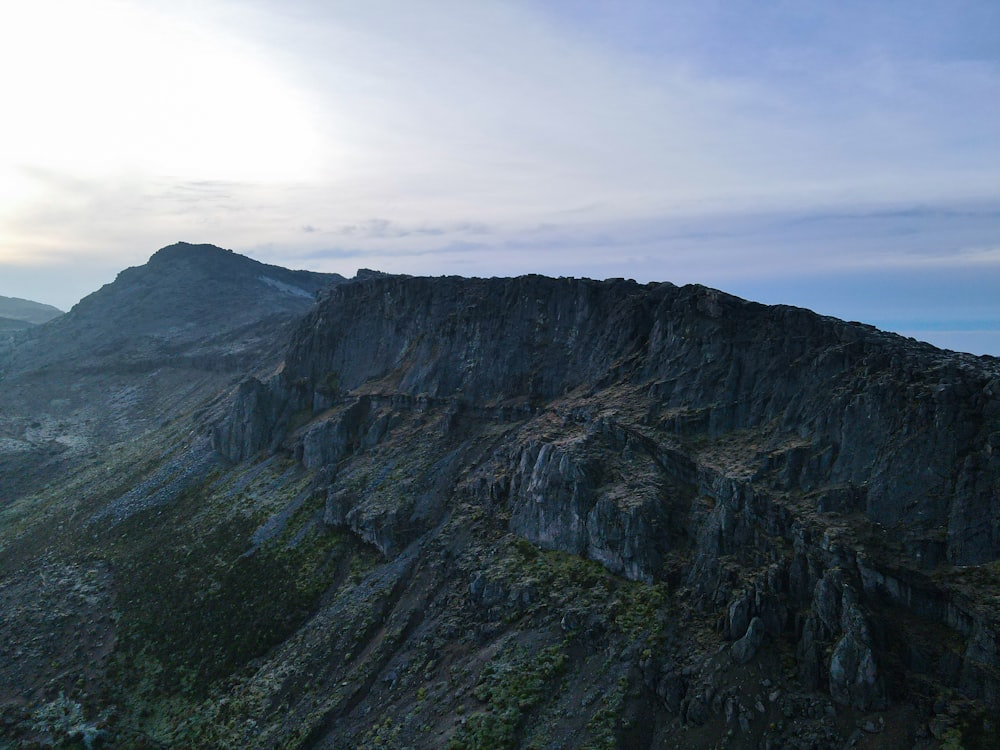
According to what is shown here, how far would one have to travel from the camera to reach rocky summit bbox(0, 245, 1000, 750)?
29.1 meters

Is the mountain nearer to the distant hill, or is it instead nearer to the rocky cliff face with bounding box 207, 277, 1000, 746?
the distant hill

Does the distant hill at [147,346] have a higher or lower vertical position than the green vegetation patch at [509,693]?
higher

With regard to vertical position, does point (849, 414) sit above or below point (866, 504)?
above

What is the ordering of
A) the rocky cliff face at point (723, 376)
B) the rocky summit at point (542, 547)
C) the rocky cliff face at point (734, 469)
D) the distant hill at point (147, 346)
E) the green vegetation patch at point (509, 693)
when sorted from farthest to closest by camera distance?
1. the distant hill at point (147, 346)
2. the green vegetation patch at point (509, 693)
3. the rocky cliff face at point (723, 376)
4. the rocky summit at point (542, 547)
5. the rocky cliff face at point (734, 469)

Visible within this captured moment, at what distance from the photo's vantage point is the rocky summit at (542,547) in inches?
1144

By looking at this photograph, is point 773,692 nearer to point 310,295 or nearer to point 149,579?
point 149,579

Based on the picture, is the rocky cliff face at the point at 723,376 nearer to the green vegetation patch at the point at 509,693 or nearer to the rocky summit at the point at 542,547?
the rocky summit at the point at 542,547

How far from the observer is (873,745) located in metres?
25.3

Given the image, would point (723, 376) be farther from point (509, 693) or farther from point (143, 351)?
point (143, 351)

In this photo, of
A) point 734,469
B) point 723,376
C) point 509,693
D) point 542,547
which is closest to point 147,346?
point 542,547

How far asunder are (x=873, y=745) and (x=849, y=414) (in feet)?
57.7

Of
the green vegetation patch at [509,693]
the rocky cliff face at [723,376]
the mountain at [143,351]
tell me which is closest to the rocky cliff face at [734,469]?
the rocky cliff face at [723,376]

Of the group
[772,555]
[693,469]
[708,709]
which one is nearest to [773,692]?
[708,709]

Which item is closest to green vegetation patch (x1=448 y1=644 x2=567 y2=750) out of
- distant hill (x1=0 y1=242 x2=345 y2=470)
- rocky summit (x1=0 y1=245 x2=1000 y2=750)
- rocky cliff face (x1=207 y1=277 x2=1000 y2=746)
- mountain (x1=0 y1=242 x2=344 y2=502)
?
rocky summit (x1=0 y1=245 x2=1000 y2=750)
